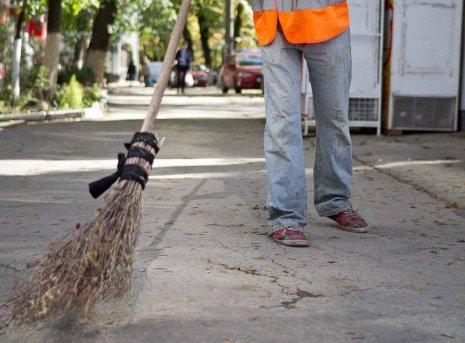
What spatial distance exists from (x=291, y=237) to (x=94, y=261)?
1.83 meters

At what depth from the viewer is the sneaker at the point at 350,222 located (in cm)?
632

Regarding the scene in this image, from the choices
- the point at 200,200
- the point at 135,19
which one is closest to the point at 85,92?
the point at 200,200

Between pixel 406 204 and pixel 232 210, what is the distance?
1348 mm

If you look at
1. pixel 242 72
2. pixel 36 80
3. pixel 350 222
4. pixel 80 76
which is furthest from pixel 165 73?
pixel 242 72

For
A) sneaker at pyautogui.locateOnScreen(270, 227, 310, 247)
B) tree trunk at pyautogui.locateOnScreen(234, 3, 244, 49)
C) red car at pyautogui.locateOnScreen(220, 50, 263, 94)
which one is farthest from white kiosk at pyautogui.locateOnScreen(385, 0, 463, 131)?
tree trunk at pyautogui.locateOnScreen(234, 3, 244, 49)

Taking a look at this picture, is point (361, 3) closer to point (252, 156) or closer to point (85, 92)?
point (252, 156)

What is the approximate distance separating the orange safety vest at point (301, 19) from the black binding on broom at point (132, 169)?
4.95 ft

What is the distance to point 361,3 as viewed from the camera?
14.7 meters

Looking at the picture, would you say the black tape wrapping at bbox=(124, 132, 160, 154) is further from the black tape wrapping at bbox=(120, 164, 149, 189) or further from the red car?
the red car

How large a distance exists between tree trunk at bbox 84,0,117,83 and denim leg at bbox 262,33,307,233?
21.5 m

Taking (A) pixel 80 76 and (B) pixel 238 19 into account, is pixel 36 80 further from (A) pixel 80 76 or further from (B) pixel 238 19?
(B) pixel 238 19

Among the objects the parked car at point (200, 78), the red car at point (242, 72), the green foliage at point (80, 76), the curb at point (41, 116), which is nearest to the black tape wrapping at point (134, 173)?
the curb at point (41, 116)

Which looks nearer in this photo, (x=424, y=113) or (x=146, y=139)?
(x=146, y=139)

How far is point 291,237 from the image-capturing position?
19.0ft
